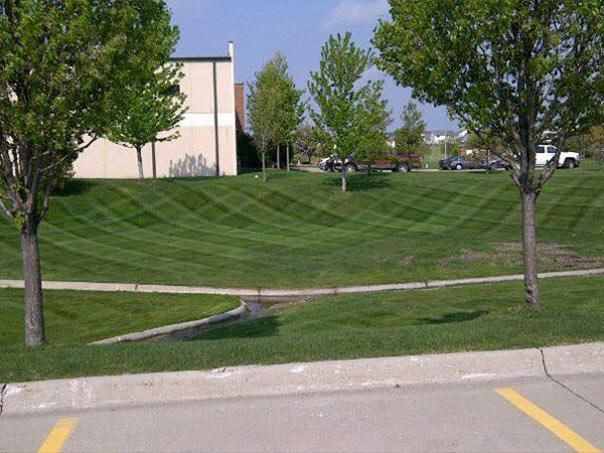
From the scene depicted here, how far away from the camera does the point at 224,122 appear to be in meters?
43.8

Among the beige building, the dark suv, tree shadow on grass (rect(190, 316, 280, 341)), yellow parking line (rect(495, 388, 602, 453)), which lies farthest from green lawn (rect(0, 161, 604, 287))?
yellow parking line (rect(495, 388, 602, 453))

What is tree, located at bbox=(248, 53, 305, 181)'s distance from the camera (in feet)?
132

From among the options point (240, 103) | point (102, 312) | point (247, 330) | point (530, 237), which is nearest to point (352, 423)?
point (530, 237)

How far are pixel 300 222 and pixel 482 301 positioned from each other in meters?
19.0

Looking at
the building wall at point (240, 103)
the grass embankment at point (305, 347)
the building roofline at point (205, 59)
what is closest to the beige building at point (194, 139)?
the building roofline at point (205, 59)

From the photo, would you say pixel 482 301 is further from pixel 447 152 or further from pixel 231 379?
pixel 447 152

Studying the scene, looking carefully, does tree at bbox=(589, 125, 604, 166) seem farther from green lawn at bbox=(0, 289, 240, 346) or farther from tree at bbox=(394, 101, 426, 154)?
green lawn at bbox=(0, 289, 240, 346)

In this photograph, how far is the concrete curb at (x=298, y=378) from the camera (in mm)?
5637

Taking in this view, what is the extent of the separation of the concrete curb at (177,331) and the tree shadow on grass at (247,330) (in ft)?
1.49

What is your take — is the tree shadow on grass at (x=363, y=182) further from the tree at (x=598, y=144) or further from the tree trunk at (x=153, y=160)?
the tree at (x=598, y=144)

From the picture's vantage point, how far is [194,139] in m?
43.9

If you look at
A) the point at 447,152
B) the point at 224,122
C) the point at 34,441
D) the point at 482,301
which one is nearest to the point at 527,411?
the point at 34,441

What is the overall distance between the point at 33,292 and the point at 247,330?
4.19 metres

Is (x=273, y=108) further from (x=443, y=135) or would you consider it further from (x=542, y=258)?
(x=443, y=135)
